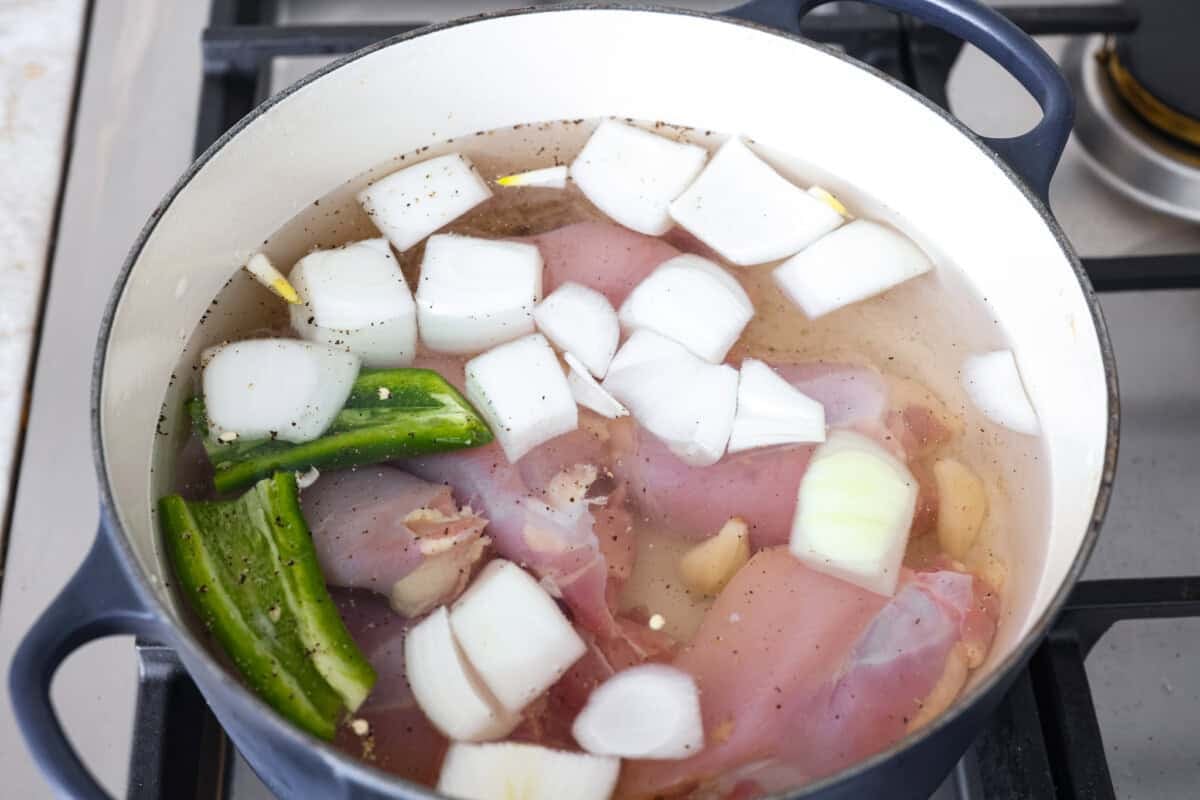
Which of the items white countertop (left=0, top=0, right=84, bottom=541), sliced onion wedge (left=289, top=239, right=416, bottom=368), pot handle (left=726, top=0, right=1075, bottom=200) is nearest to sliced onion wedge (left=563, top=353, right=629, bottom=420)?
sliced onion wedge (left=289, top=239, right=416, bottom=368)

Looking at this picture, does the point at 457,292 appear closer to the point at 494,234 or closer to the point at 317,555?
the point at 494,234

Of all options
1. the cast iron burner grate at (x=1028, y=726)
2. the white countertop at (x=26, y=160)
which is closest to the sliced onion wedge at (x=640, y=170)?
the cast iron burner grate at (x=1028, y=726)

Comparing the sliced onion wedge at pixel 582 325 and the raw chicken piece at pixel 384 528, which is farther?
the sliced onion wedge at pixel 582 325

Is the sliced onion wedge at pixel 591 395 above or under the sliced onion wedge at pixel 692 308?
under

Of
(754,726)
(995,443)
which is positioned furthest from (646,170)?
(754,726)

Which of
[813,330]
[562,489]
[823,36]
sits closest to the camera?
[562,489]

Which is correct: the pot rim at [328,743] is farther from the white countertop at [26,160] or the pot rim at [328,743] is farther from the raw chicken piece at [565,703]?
the white countertop at [26,160]

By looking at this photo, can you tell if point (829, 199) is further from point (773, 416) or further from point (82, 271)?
point (82, 271)
